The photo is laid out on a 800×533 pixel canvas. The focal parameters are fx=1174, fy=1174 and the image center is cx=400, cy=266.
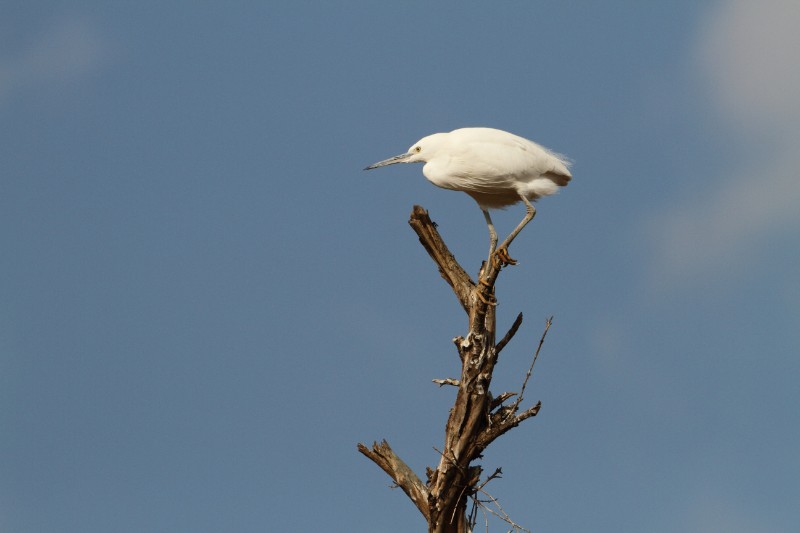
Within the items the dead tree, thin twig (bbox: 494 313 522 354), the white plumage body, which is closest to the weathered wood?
the dead tree

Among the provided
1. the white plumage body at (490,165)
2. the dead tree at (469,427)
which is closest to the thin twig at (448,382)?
the dead tree at (469,427)

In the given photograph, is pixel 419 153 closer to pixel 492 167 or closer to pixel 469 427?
pixel 492 167

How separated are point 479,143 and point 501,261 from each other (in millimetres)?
1285

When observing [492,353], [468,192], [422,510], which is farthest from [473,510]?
[468,192]

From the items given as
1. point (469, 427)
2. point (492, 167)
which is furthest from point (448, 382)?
point (492, 167)

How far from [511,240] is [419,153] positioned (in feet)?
4.87

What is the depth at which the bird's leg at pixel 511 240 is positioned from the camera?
40.7 feet

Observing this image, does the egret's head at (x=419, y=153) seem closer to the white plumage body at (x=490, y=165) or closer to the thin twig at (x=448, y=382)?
the white plumage body at (x=490, y=165)

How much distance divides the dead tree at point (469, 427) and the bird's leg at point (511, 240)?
0.14m

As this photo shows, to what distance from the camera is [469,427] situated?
11992 mm

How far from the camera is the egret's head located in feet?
42.3

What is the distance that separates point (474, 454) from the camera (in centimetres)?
1211

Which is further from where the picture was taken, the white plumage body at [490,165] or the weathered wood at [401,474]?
the white plumage body at [490,165]

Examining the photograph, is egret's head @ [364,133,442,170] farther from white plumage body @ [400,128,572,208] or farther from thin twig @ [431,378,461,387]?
thin twig @ [431,378,461,387]
